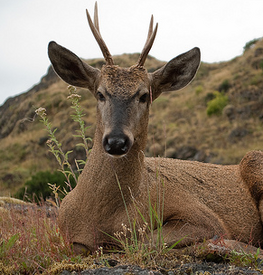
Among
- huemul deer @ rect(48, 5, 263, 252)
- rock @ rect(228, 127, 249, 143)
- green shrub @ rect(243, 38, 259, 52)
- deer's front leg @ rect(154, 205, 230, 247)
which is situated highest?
green shrub @ rect(243, 38, 259, 52)

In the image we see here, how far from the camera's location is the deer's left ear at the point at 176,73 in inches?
191

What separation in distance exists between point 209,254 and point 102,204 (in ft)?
4.38

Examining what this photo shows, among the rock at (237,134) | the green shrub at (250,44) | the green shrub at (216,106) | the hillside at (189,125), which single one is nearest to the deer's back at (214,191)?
the hillside at (189,125)

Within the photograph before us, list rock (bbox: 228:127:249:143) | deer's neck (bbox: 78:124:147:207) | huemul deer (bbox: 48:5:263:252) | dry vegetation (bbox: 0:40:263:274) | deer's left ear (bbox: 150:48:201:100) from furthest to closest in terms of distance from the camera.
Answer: rock (bbox: 228:127:249:143), dry vegetation (bbox: 0:40:263:274), deer's left ear (bbox: 150:48:201:100), deer's neck (bbox: 78:124:147:207), huemul deer (bbox: 48:5:263:252)

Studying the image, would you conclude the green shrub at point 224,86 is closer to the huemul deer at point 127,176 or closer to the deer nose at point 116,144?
the huemul deer at point 127,176

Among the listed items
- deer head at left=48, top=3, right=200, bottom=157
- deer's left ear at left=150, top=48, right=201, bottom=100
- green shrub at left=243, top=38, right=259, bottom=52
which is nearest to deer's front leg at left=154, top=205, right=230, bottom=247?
deer head at left=48, top=3, right=200, bottom=157

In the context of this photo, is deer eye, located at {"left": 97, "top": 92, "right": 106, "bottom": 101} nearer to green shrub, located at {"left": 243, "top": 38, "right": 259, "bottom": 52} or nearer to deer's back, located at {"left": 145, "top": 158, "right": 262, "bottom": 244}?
deer's back, located at {"left": 145, "top": 158, "right": 262, "bottom": 244}

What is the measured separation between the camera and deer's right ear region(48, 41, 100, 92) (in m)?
4.69

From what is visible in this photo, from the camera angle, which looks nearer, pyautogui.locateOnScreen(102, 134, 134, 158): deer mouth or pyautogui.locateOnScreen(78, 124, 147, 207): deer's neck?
pyautogui.locateOnScreen(102, 134, 134, 158): deer mouth

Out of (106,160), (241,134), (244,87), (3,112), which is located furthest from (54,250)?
(3,112)

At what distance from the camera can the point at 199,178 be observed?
5.64 m

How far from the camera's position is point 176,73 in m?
5.04

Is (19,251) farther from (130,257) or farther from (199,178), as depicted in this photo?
(199,178)

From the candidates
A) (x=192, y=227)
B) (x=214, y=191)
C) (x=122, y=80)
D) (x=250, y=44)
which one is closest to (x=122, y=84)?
(x=122, y=80)
